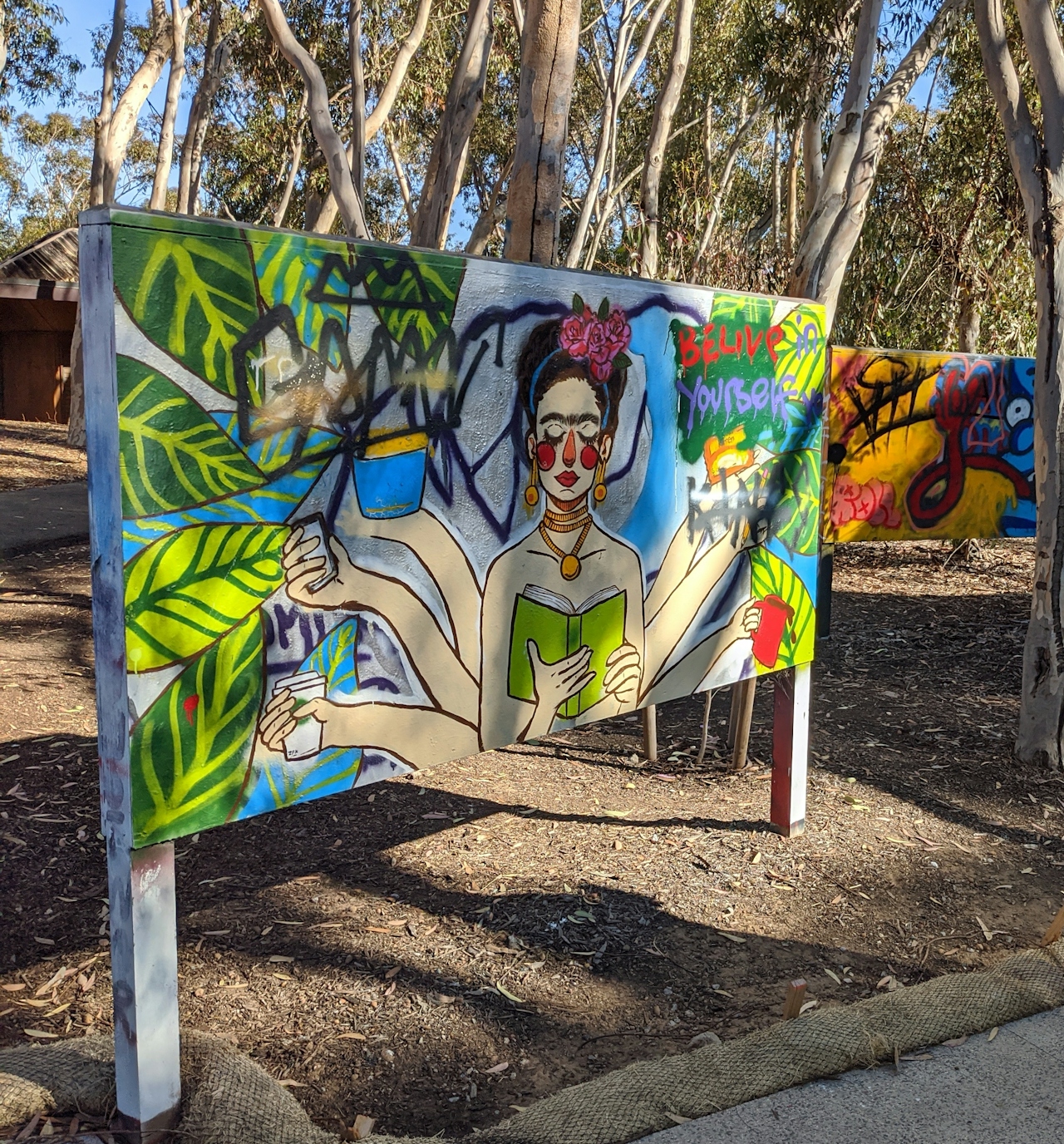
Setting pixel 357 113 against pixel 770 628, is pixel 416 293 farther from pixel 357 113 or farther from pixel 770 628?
pixel 357 113

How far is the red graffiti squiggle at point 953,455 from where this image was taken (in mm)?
6219

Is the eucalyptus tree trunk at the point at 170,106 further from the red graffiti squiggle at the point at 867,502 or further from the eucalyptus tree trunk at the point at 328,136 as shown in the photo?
the red graffiti squiggle at the point at 867,502

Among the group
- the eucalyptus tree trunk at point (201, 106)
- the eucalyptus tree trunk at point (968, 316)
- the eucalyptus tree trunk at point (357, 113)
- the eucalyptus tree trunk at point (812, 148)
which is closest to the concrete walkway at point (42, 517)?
the eucalyptus tree trunk at point (357, 113)

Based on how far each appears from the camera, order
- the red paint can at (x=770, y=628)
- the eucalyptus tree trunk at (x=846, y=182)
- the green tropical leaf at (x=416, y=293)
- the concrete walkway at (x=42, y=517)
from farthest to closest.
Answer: the concrete walkway at (x=42, y=517) → the eucalyptus tree trunk at (x=846, y=182) → the red paint can at (x=770, y=628) → the green tropical leaf at (x=416, y=293)

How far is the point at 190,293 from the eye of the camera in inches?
92.5

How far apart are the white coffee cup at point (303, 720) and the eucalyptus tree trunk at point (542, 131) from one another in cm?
293

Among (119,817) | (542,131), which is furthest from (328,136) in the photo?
(119,817)

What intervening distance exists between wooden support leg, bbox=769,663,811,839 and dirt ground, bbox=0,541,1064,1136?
12cm

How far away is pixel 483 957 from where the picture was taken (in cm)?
342

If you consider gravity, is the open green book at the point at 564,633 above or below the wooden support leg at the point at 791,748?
above

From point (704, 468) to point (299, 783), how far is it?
1.81m

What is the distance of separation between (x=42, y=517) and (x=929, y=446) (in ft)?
28.9

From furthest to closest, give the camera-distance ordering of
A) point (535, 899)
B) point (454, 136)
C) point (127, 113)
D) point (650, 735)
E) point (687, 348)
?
point (127, 113), point (454, 136), point (650, 735), point (535, 899), point (687, 348)

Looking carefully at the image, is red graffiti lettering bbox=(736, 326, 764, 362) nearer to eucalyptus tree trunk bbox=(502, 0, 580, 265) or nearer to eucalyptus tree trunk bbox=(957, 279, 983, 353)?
eucalyptus tree trunk bbox=(502, 0, 580, 265)
